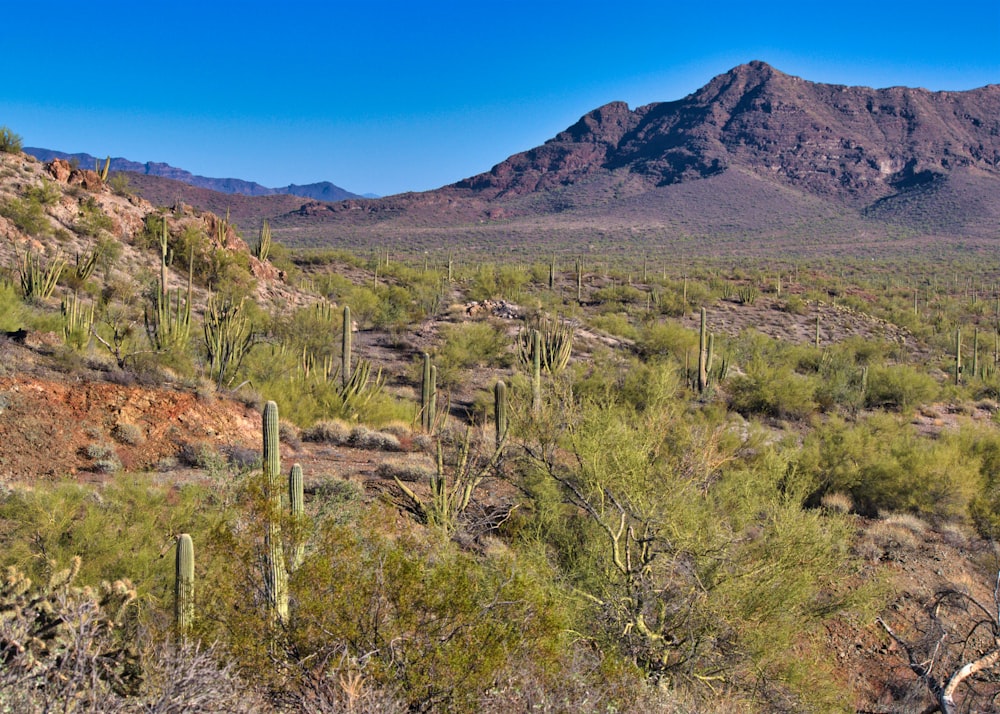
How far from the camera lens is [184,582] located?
6047 millimetres

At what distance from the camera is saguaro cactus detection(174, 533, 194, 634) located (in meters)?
5.84

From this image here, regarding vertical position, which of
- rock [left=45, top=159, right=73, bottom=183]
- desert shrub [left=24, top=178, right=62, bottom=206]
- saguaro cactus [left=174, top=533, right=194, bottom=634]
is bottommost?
saguaro cactus [left=174, top=533, right=194, bottom=634]

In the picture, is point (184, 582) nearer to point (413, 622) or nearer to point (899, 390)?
point (413, 622)

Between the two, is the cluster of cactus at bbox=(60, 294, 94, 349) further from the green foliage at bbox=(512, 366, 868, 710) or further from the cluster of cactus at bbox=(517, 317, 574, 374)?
the green foliage at bbox=(512, 366, 868, 710)

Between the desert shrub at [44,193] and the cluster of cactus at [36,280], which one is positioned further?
the desert shrub at [44,193]

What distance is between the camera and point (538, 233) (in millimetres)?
85062

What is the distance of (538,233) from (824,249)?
30577 mm

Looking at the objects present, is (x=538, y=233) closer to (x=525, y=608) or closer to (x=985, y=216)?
(x=985, y=216)

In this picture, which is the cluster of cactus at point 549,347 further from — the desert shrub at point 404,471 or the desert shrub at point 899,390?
the desert shrub at point 899,390

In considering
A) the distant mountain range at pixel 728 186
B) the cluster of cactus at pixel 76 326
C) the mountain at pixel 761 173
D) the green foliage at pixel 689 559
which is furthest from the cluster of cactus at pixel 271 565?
the mountain at pixel 761 173

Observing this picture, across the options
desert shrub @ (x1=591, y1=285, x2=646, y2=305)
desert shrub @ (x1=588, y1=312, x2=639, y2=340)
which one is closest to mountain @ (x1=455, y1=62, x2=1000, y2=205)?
desert shrub @ (x1=591, y1=285, x2=646, y2=305)

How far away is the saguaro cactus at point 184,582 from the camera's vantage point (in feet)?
19.1

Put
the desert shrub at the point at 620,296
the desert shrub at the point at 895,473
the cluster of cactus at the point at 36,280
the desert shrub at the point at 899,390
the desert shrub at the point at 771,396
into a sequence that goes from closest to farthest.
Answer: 1. the desert shrub at the point at 895,473
2. the cluster of cactus at the point at 36,280
3. the desert shrub at the point at 771,396
4. the desert shrub at the point at 899,390
5. the desert shrub at the point at 620,296

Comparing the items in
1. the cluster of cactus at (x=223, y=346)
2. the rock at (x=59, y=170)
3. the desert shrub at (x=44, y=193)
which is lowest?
the cluster of cactus at (x=223, y=346)
